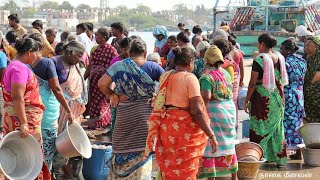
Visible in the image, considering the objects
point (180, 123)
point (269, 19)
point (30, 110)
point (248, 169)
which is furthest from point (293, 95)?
point (269, 19)

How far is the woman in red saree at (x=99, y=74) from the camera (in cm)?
877

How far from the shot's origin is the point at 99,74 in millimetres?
8922

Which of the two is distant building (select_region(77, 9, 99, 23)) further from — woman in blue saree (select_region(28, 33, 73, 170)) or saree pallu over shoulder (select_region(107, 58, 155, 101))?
saree pallu over shoulder (select_region(107, 58, 155, 101))

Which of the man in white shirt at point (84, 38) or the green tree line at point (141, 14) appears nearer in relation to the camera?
the man in white shirt at point (84, 38)

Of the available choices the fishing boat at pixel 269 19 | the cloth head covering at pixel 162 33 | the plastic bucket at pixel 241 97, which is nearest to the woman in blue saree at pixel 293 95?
the plastic bucket at pixel 241 97

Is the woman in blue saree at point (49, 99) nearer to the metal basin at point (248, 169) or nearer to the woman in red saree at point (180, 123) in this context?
the woman in red saree at point (180, 123)

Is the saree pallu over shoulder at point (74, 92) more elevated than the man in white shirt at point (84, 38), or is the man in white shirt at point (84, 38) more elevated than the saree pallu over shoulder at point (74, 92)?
the man in white shirt at point (84, 38)

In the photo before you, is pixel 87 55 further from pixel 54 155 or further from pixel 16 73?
pixel 16 73

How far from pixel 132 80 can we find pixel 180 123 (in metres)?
0.75

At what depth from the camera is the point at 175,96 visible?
5.15 metres

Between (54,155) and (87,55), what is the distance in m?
3.52

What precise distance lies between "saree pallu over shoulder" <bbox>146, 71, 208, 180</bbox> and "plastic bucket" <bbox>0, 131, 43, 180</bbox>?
3.10ft

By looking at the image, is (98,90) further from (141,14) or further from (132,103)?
(141,14)

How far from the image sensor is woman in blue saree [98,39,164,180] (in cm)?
570
